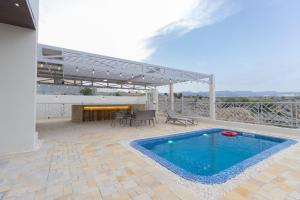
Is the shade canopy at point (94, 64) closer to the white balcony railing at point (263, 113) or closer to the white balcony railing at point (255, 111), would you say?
the white balcony railing at point (255, 111)

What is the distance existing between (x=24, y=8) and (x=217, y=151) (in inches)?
250

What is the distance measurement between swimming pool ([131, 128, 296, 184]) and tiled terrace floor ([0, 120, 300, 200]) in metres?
0.37

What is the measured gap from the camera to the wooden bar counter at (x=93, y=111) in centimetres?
1002

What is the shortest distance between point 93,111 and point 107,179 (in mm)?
8559

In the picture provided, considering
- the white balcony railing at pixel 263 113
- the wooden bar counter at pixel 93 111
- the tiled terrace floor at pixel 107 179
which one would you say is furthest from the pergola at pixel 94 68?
the tiled terrace floor at pixel 107 179

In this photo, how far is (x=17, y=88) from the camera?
4.05m

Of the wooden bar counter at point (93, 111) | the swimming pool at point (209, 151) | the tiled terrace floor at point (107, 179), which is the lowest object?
the swimming pool at point (209, 151)

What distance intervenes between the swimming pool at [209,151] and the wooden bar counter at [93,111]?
6138 mm

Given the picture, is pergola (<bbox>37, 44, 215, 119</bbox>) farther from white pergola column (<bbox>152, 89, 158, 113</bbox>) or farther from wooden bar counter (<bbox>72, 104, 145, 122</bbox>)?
wooden bar counter (<bbox>72, 104, 145, 122</bbox>)

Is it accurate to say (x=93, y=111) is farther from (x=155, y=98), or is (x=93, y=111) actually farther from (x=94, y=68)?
(x=155, y=98)

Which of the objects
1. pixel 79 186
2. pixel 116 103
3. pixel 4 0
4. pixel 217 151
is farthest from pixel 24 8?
pixel 116 103

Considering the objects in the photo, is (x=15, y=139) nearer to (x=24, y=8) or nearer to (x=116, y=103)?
(x=24, y=8)

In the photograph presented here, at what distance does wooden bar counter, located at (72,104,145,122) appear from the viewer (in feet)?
32.9

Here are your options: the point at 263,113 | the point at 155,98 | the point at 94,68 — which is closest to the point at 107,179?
the point at 94,68
